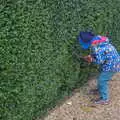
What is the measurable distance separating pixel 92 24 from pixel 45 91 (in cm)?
166

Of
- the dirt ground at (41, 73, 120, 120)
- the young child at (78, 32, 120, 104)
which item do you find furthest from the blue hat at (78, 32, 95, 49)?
the dirt ground at (41, 73, 120, 120)

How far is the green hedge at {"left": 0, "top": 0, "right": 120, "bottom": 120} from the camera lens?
520cm

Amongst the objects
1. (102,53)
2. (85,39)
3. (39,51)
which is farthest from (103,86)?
(39,51)

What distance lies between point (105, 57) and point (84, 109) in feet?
2.96

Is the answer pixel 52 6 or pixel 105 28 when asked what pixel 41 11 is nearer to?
pixel 52 6

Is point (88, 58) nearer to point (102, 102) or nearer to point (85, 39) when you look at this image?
point (85, 39)

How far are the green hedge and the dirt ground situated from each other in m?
0.16

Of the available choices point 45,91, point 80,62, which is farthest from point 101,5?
point 45,91

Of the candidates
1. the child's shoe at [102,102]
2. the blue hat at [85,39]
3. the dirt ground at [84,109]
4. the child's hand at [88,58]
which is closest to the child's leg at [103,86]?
the child's shoe at [102,102]

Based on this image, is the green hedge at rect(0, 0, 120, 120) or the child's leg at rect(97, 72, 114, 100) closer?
the green hedge at rect(0, 0, 120, 120)

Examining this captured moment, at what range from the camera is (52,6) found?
605 centimetres

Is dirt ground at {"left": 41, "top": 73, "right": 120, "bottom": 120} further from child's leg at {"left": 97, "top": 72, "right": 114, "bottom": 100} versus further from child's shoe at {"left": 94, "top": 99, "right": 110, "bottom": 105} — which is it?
child's leg at {"left": 97, "top": 72, "right": 114, "bottom": 100}

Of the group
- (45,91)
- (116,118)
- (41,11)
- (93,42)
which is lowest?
(116,118)

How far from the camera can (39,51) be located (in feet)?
19.3
